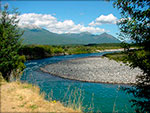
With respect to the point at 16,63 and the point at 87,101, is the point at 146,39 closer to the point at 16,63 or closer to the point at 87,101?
the point at 87,101

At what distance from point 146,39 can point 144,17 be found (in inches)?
37.9

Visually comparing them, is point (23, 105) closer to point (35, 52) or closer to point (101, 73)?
point (101, 73)

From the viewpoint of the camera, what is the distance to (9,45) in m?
13.4

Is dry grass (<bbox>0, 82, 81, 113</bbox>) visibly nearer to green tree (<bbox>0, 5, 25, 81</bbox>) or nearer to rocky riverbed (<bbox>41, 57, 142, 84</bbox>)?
green tree (<bbox>0, 5, 25, 81</bbox>)

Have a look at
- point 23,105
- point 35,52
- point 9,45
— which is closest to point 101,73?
point 9,45

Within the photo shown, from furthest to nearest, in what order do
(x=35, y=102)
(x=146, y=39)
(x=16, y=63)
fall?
(x=16, y=63)
(x=35, y=102)
(x=146, y=39)

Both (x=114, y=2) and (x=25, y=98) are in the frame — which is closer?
(x=114, y=2)

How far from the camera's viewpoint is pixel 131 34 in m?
6.26

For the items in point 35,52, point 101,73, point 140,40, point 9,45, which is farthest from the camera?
point 35,52

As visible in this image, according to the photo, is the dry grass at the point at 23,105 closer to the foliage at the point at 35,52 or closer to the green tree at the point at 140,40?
the green tree at the point at 140,40

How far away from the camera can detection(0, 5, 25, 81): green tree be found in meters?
12.8

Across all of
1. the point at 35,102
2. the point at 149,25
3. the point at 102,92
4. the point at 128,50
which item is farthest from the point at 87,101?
the point at 149,25

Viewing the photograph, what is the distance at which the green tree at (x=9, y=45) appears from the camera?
12820mm

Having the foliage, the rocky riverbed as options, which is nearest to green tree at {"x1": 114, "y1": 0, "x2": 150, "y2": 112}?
the rocky riverbed
